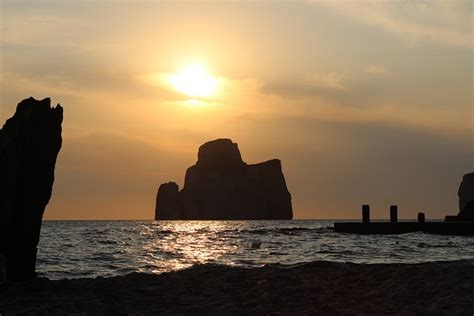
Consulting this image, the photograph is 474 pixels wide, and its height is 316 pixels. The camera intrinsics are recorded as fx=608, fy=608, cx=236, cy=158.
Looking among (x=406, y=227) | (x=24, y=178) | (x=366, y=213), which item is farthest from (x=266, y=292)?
(x=366, y=213)

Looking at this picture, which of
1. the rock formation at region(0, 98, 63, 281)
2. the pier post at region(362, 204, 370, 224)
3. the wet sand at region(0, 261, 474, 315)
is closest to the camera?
the wet sand at region(0, 261, 474, 315)

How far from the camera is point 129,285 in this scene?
17453 millimetres

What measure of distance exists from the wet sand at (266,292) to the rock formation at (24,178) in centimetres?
108

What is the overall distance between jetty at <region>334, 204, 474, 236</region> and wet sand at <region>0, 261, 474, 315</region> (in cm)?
5556

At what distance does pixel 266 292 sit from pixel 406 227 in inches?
2581

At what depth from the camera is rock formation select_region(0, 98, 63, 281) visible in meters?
19.1

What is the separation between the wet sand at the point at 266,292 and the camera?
14.2 metres

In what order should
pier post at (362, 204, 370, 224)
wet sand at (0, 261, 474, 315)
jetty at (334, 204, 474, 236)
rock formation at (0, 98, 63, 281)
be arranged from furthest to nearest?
pier post at (362, 204, 370, 224) → jetty at (334, 204, 474, 236) → rock formation at (0, 98, 63, 281) → wet sand at (0, 261, 474, 315)

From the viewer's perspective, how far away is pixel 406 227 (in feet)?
256

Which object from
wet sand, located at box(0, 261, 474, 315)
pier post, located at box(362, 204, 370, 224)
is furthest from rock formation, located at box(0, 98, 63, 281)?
pier post, located at box(362, 204, 370, 224)

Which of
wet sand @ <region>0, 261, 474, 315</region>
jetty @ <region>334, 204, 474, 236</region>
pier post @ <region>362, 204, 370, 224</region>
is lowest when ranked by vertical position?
wet sand @ <region>0, 261, 474, 315</region>

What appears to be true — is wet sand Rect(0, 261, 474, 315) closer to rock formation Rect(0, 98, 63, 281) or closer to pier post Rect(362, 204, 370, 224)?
rock formation Rect(0, 98, 63, 281)

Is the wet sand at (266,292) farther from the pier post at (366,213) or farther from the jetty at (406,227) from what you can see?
the pier post at (366,213)

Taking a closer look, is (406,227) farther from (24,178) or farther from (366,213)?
(24,178)
